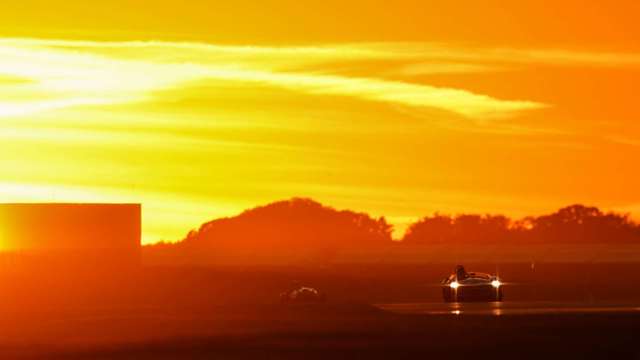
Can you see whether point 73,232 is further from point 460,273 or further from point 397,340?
point 397,340

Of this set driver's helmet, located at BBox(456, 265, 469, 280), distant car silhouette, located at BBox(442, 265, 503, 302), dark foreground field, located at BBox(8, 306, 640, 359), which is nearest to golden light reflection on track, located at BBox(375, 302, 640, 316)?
distant car silhouette, located at BBox(442, 265, 503, 302)

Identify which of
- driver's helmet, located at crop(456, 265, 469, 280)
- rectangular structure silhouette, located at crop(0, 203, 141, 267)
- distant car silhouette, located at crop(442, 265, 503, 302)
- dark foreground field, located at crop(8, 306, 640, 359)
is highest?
rectangular structure silhouette, located at crop(0, 203, 141, 267)

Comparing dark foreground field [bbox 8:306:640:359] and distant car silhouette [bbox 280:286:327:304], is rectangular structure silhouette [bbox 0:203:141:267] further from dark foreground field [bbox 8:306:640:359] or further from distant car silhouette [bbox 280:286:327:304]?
dark foreground field [bbox 8:306:640:359]

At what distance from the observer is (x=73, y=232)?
5733 inches

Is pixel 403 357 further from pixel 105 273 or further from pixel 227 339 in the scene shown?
pixel 105 273

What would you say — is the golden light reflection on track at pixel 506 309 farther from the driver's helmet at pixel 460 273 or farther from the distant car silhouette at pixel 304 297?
the distant car silhouette at pixel 304 297

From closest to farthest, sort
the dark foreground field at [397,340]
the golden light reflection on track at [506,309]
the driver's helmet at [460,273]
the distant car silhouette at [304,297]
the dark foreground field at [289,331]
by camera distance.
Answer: the dark foreground field at [397,340] < the dark foreground field at [289,331] < the golden light reflection on track at [506,309] < the driver's helmet at [460,273] < the distant car silhouette at [304,297]

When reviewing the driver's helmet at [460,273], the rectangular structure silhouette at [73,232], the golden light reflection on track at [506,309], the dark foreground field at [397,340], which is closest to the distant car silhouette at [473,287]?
the driver's helmet at [460,273]

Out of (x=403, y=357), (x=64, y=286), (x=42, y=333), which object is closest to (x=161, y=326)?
(x=42, y=333)

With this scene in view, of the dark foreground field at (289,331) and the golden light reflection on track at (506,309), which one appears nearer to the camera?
the dark foreground field at (289,331)

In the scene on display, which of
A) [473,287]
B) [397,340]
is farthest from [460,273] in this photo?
[397,340]

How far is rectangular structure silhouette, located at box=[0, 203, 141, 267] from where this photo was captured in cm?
14362

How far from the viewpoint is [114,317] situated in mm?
75688

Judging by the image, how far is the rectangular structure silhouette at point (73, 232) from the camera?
144 m
